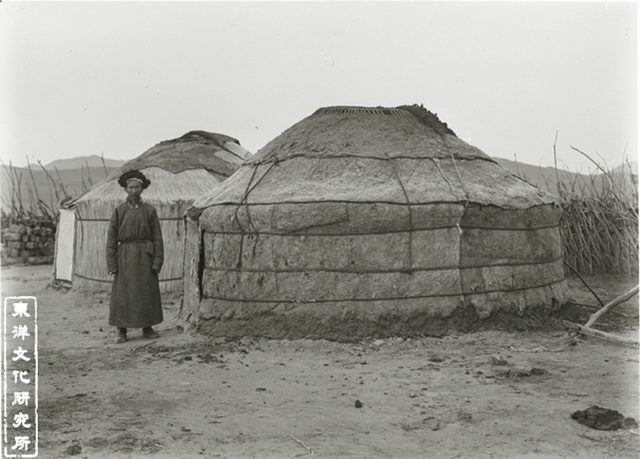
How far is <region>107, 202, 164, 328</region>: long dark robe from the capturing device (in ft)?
20.8

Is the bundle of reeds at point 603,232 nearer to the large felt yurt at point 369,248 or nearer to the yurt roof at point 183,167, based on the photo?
the large felt yurt at point 369,248

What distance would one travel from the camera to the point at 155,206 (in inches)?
373

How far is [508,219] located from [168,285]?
493 centimetres

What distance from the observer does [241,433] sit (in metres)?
3.83

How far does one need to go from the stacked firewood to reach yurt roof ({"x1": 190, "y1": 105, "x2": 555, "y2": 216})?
7.70 metres

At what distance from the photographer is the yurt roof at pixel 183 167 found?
9.84 m

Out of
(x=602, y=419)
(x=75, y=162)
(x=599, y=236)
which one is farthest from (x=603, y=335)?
(x=75, y=162)

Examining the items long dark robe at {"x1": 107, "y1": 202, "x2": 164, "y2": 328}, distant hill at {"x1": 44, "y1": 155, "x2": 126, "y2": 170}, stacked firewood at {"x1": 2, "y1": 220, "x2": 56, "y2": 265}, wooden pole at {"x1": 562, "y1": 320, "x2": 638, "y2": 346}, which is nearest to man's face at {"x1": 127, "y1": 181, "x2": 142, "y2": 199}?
long dark robe at {"x1": 107, "y1": 202, "x2": 164, "y2": 328}

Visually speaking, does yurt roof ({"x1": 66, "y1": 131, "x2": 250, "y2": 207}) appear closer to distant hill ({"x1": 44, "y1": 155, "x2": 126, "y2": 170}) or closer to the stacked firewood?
the stacked firewood

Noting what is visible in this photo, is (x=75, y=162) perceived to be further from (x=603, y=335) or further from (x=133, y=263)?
(x=603, y=335)

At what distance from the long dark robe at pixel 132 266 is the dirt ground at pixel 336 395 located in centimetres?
25

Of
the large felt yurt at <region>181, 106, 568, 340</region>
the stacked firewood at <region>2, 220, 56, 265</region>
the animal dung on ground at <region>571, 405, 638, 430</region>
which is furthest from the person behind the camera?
the stacked firewood at <region>2, 220, 56, 265</region>

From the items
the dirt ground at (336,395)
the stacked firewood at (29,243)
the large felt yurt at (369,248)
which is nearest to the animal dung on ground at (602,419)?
the dirt ground at (336,395)

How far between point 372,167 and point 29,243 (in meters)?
9.02
